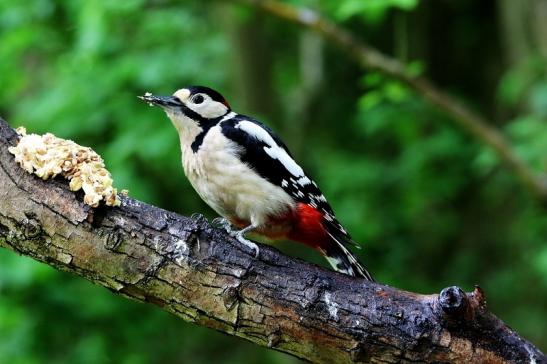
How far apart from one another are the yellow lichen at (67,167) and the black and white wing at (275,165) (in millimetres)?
904

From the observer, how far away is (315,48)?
7992 millimetres

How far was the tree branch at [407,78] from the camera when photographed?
5.53m

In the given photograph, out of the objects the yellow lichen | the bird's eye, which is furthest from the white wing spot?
the yellow lichen

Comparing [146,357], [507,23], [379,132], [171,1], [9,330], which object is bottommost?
[9,330]

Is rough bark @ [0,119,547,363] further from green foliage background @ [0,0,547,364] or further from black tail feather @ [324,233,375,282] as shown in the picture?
green foliage background @ [0,0,547,364]

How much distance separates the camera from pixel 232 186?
11.2 feet

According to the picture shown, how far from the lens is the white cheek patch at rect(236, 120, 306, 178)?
3549 mm

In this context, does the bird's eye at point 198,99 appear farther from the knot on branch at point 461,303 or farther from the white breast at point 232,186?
the knot on branch at point 461,303

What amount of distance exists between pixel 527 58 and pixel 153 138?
3.22 m

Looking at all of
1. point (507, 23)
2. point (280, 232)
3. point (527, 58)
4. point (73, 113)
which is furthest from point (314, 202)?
point (507, 23)

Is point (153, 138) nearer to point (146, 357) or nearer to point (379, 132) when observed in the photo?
point (146, 357)

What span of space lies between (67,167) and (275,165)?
111cm

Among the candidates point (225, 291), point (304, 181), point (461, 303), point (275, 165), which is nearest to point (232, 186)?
point (275, 165)

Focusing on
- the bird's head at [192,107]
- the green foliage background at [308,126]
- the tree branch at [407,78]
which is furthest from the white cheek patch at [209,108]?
the tree branch at [407,78]
